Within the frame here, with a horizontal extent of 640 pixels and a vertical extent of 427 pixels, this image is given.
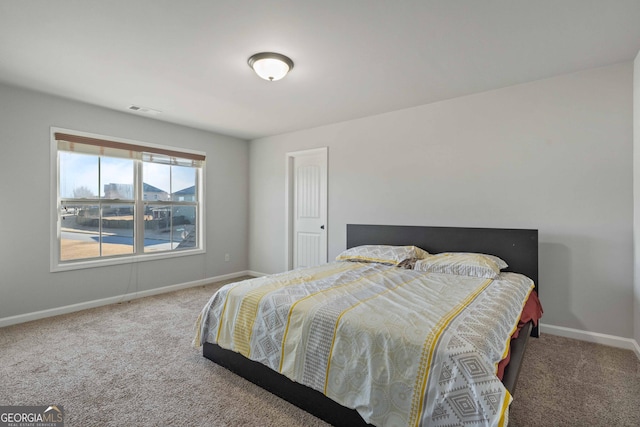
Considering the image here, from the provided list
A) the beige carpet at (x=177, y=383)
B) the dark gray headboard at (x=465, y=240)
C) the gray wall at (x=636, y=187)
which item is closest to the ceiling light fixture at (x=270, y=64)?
the dark gray headboard at (x=465, y=240)

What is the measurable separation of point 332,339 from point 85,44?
2.74 metres

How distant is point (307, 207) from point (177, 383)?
3.03 meters

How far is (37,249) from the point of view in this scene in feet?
10.6

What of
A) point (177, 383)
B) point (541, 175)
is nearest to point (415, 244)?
point (541, 175)

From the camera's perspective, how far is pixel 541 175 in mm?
2900

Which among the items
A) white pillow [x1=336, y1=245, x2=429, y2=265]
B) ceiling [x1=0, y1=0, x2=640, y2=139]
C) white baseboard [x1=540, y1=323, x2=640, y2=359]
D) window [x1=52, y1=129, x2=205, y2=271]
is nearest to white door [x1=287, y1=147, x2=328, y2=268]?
white pillow [x1=336, y1=245, x2=429, y2=265]

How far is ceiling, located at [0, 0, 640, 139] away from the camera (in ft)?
6.17

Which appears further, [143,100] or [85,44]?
[143,100]

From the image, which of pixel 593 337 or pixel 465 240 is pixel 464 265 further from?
pixel 593 337

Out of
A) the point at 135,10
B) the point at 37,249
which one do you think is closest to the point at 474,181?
the point at 135,10

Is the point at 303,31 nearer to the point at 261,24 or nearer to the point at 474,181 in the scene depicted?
the point at 261,24

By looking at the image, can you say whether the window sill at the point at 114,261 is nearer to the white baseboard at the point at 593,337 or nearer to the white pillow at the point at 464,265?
the white pillow at the point at 464,265

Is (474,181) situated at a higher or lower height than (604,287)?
higher

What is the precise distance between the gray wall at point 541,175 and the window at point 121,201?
2632 millimetres
